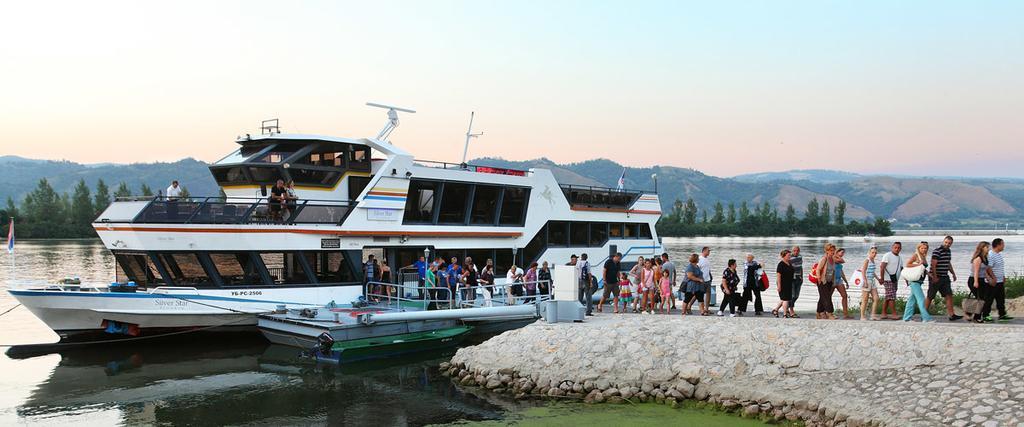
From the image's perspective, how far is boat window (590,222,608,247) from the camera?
23.8 meters

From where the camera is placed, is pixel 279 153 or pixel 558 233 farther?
pixel 558 233

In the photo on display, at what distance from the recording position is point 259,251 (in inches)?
644

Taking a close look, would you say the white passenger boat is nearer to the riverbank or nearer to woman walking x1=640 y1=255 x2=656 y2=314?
the riverbank

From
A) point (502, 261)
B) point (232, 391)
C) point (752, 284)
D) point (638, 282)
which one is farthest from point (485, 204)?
point (232, 391)

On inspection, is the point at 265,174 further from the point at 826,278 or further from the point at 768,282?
the point at 826,278

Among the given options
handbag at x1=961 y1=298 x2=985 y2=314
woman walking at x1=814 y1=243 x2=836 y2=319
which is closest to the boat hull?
woman walking at x1=814 y1=243 x2=836 y2=319

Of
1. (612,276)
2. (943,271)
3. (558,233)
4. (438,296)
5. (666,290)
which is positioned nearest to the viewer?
(943,271)

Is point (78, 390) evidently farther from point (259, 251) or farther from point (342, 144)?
point (342, 144)

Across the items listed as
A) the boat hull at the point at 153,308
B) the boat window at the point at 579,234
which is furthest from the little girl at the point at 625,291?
the boat hull at the point at 153,308

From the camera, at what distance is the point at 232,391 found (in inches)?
538

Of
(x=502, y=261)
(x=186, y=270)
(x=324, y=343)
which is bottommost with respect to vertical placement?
(x=324, y=343)

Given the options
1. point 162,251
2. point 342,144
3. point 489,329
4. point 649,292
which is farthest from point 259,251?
point 649,292

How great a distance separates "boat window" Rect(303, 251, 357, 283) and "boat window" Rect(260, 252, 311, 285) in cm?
25

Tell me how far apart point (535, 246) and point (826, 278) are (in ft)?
29.0
